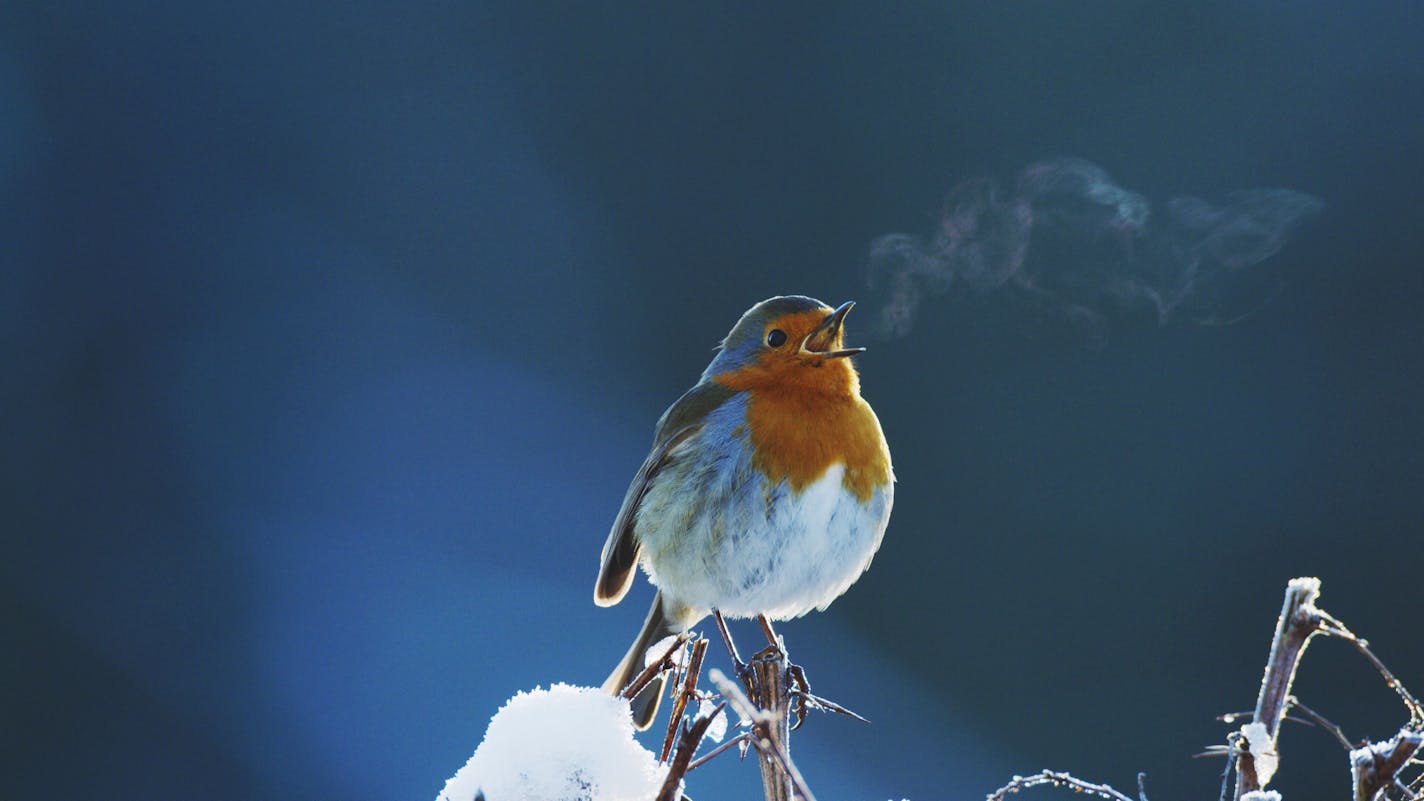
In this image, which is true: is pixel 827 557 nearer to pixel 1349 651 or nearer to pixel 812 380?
pixel 812 380

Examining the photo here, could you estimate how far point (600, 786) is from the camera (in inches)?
30.0

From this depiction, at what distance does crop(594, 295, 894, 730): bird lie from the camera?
238cm

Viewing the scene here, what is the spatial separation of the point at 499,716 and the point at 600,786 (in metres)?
0.13

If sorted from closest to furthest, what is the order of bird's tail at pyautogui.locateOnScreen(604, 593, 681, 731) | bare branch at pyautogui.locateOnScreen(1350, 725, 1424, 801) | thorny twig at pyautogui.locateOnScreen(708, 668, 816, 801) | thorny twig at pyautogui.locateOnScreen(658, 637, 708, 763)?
thorny twig at pyautogui.locateOnScreen(708, 668, 816, 801) < bare branch at pyautogui.locateOnScreen(1350, 725, 1424, 801) < thorny twig at pyautogui.locateOnScreen(658, 637, 708, 763) < bird's tail at pyautogui.locateOnScreen(604, 593, 681, 731)

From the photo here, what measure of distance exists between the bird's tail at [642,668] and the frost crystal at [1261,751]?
4.38 ft

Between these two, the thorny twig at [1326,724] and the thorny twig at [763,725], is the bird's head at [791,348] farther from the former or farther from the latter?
the thorny twig at [763,725]

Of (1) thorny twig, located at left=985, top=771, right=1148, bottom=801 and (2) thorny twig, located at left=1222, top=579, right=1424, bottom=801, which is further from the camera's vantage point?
(1) thorny twig, located at left=985, top=771, right=1148, bottom=801

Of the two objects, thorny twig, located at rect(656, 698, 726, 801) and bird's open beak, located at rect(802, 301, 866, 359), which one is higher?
bird's open beak, located at rect(802, 301, 866, 359)

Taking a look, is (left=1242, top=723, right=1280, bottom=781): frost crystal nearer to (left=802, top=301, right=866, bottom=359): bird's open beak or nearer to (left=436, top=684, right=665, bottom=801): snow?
(left=436, top=684, right=665, bottom=801): snow

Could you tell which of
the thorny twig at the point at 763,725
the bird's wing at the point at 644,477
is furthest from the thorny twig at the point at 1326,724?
the bird's wing at the point at 644,477

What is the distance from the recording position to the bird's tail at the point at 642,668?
224 centimetres

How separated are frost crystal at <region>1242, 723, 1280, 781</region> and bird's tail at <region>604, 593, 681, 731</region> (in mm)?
1336

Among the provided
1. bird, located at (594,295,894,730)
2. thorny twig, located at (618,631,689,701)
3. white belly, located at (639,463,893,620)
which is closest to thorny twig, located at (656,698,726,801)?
thorny twig, located at (618,631,689,701)

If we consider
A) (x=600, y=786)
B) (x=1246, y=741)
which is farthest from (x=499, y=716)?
(x=1246, y=741)
